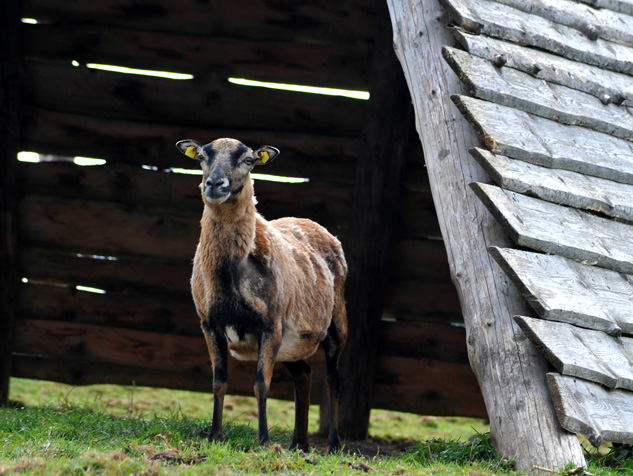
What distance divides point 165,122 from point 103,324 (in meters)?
2.32

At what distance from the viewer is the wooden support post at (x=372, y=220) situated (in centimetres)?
909

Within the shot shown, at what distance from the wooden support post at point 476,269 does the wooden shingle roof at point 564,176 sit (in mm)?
158

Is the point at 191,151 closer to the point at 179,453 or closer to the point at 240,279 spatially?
the point at 240,279

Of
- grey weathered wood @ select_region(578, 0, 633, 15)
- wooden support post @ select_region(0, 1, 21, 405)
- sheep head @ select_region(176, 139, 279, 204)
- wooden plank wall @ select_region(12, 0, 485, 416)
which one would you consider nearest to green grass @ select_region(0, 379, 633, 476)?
wooden plank wall @ select_region(12, 0, 485, 416)

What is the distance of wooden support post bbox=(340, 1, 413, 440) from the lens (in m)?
9.09

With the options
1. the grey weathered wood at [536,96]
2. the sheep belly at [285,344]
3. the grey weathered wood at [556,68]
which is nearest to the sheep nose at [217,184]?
the sheep belly at [285,344]

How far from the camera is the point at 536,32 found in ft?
22.6

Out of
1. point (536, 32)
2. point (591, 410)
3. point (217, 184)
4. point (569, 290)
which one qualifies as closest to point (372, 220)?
point (536, 32)

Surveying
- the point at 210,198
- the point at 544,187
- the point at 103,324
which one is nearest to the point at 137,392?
the point at 103,324

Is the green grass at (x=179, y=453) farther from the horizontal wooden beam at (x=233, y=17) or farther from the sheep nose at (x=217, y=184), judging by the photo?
the horizontal wooden beam at (x=233, y=17)

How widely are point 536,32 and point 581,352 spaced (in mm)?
2864

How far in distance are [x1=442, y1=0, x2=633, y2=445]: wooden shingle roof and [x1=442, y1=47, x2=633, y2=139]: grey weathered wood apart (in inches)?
0.4

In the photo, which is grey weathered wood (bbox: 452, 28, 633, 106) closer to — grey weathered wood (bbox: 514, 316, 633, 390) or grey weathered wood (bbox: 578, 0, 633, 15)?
grey weathered wood (bbox: 578, 0, 633, 15)

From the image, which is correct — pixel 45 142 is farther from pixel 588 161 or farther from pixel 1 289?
pixel 588 161
